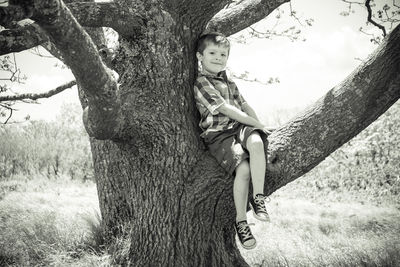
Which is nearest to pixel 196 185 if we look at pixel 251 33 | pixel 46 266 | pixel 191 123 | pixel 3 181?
pixel 191 123

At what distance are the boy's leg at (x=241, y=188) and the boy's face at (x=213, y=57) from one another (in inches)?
36.0

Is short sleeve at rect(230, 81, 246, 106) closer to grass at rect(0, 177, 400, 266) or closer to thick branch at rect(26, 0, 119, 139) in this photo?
thick branch at rect(26, 0, 119, 139)

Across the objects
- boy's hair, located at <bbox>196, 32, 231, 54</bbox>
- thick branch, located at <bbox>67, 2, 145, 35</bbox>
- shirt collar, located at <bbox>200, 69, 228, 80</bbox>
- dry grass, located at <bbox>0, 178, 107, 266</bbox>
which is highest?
thick branch, located at <bbox>67, 2, 145, 35</bbox>

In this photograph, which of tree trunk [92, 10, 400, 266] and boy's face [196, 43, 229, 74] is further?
boy's face [196, 43, 229, 74]

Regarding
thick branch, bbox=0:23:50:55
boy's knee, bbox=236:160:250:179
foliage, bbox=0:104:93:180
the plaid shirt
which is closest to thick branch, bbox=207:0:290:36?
the plaid shirt

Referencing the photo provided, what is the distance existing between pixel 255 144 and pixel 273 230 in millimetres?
3381

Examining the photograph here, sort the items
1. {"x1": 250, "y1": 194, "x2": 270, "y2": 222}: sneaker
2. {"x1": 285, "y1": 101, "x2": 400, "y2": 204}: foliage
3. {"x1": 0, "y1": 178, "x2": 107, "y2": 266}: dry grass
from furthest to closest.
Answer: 1. {"x1": 285, "y1": 101, "x2": 400, "y2": 204}: foliage
2. {"x1": 0, "y1": 178, "x2": 107, "y2": 266}: dry grass
3. {"x1": 250, "y1": 194, "x2": 270, "y2": 222}: sneaker

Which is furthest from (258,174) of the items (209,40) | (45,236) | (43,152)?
(43,152)

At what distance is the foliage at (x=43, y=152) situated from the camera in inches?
384

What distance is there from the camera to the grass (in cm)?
377

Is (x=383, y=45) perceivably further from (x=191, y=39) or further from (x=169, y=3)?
(x=169, y=3)

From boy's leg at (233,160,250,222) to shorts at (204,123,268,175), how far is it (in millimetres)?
49

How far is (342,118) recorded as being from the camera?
2.81 m

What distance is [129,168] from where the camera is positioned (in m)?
2.99
